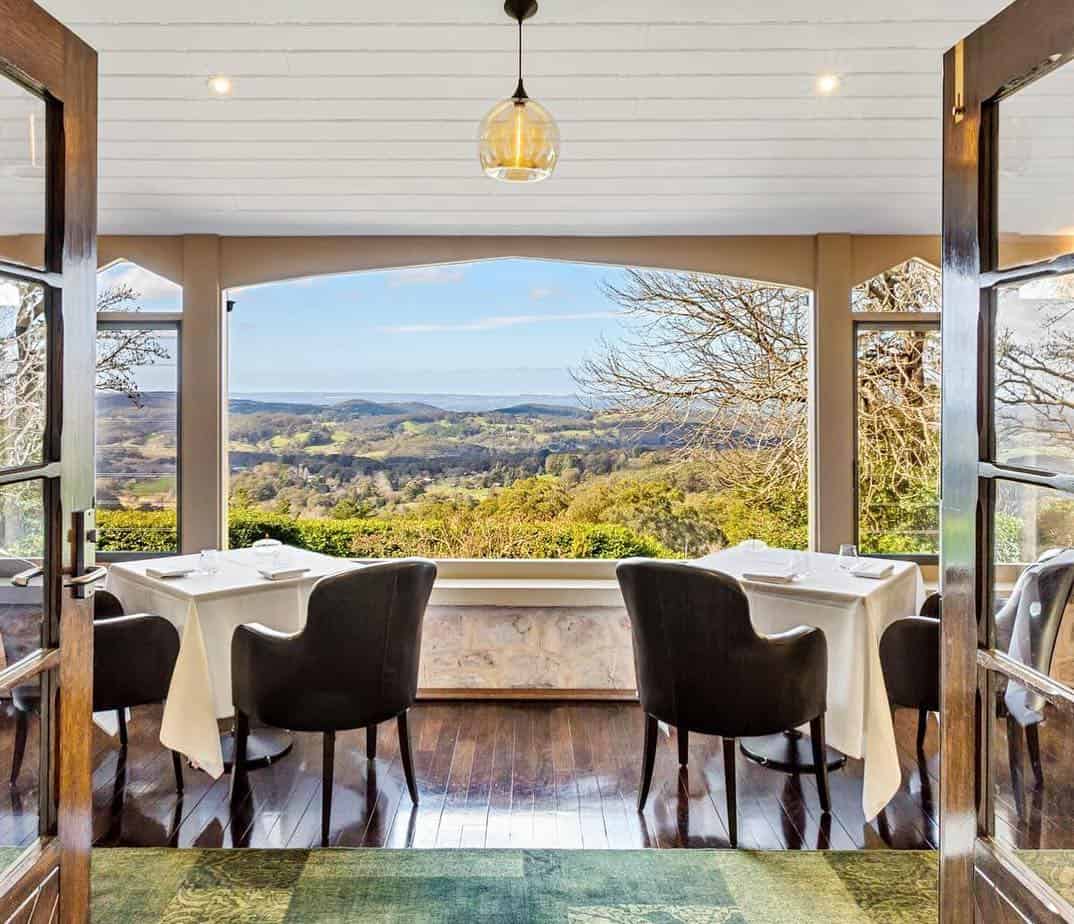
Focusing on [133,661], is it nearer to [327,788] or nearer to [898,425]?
[327,788]

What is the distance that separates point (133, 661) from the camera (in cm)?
275

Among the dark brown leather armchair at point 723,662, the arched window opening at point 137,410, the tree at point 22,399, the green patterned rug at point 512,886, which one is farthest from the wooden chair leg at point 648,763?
the arched window opening at point 137,410

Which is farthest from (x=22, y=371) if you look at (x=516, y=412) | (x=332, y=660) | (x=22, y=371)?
(x=516, y=412)

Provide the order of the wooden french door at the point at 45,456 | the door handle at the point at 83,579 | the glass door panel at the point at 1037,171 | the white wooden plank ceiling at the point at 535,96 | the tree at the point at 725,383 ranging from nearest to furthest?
the glass door panel at the point at 1037,171
the wooden french door at the point at 45,456
the door handle at the point at 83,579
the white wooden plank ceiling at the point at 535,96
the tree at the point at 725,383

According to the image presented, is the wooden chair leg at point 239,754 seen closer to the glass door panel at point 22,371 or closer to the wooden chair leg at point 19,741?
the wooden chair leg at point 19,741

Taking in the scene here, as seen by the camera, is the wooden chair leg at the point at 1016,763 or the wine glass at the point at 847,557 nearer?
the wooden chair leg at the point at 1016,763

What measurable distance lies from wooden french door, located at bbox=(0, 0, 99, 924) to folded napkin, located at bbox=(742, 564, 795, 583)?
2214mm

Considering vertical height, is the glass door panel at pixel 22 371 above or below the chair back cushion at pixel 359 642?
above

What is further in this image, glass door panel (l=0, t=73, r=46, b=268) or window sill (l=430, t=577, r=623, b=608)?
window sill (l=430, t=577, r=623, b=608)

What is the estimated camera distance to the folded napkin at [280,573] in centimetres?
305

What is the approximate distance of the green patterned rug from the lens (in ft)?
7.12

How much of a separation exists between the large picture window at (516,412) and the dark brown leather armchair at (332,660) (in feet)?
6.38

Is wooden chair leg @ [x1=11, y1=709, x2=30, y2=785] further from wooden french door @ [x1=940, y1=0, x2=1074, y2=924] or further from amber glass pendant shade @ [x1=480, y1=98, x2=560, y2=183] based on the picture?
amber glass pendant shade @ [x1=480, y1=98, x2=560, y2=183]

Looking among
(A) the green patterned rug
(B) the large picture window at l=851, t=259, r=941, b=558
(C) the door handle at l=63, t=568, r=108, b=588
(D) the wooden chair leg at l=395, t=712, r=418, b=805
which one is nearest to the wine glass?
(B) the large picture window at l=851, t=259, r=941, b=558
